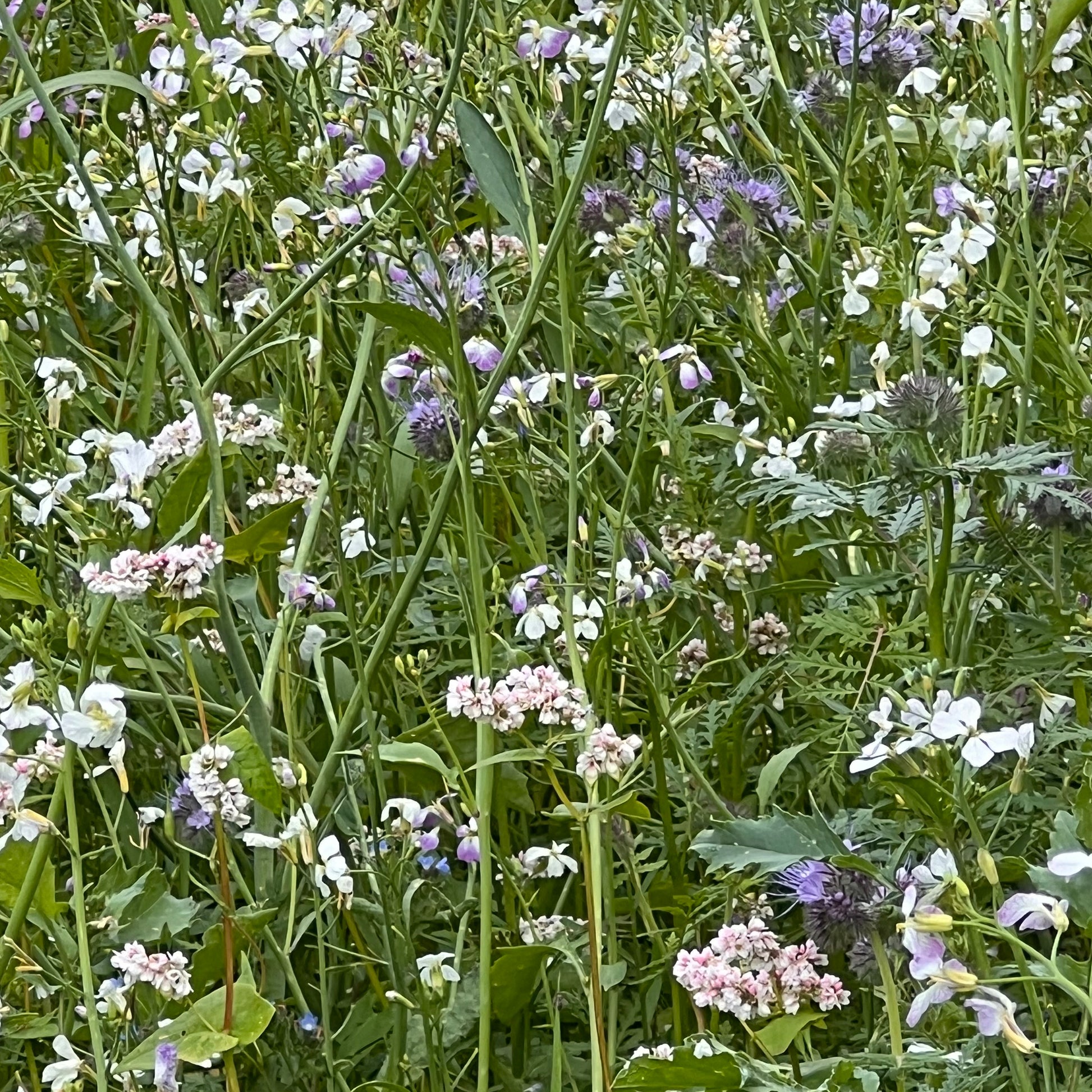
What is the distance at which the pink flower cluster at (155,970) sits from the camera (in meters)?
0.89

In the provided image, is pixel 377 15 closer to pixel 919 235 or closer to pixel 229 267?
pixel 919 235

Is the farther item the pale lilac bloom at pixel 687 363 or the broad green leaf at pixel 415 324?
the pale lilac bloom at pixel 687 363

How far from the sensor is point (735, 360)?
143 centimetres

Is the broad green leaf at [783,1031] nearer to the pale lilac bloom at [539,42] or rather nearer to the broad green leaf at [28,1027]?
the broad green leaf at [28,1027]

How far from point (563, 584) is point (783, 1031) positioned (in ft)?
Answer: 0.94

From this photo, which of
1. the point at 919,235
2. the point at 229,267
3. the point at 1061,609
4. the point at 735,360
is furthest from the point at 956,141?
the point at 229,267

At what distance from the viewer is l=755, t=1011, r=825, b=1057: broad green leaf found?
0.87 m

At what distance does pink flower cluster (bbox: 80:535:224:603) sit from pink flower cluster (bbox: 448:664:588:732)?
6.1 inches

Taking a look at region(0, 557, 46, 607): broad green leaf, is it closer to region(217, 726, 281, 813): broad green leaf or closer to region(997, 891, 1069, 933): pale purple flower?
region(217, 726, 281, 813): broad green leaf

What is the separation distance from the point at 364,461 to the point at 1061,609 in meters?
0.66

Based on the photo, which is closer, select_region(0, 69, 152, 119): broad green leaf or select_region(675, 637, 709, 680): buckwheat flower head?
select_region(0, 69, 152, 119): broad green leaf

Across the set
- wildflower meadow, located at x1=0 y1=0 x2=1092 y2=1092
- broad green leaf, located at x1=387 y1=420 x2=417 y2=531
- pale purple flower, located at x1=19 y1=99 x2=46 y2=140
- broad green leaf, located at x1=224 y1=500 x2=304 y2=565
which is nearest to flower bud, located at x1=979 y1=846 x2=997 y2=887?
wildflower meadow, located at x1=0 y1=0 x2=1092 y2=1092

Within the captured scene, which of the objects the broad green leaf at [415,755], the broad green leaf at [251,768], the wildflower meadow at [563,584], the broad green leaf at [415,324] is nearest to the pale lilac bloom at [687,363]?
the wildflower meadow at [563,584]

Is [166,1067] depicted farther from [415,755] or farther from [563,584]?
[563,584]
